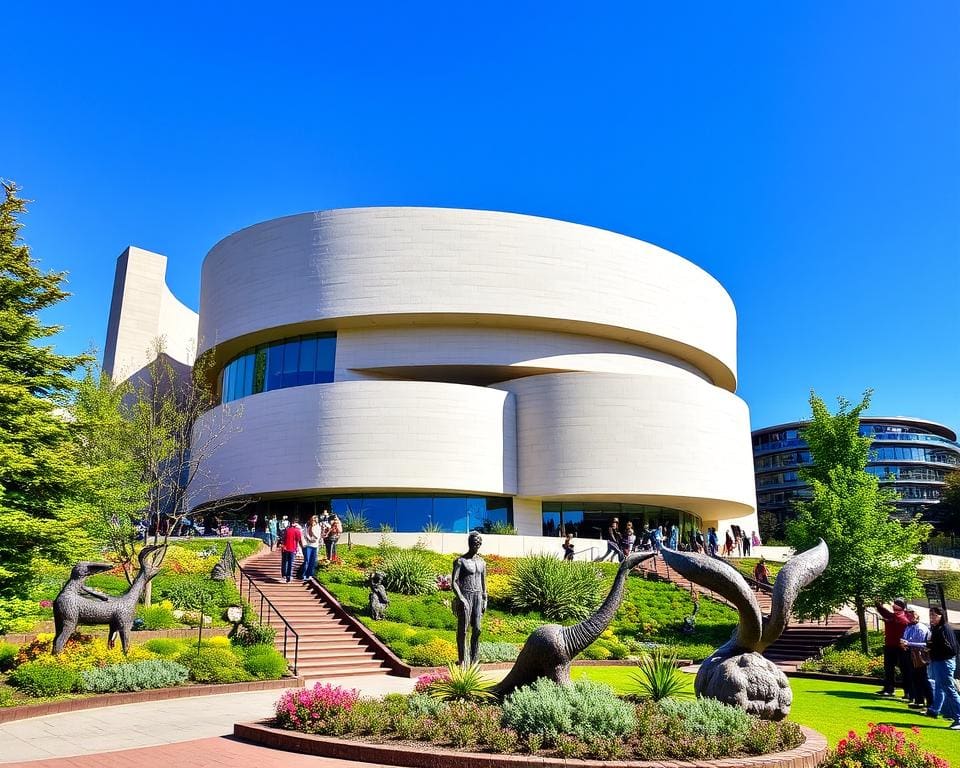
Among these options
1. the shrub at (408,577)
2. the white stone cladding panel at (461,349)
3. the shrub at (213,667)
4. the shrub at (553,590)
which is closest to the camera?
the shrub at (213,667)

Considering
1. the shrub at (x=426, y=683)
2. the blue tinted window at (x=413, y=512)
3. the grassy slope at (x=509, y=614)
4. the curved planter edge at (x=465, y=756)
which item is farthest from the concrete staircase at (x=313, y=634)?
the blue tinted window at (x=413, y=512)

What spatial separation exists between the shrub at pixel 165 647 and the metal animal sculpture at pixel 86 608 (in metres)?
0.75

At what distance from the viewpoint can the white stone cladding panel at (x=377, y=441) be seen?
109 feet

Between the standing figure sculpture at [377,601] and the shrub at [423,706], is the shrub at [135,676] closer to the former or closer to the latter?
the shrub at [423,706]

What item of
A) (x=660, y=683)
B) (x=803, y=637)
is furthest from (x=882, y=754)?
(x=803, y=637)

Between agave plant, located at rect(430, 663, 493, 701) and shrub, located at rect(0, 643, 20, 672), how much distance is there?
790 centimetres

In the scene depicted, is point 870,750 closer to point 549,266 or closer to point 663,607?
point 663,607

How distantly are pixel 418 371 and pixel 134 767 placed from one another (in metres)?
30.1

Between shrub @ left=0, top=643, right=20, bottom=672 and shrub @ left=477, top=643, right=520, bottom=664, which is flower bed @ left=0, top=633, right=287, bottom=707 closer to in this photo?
shrub @ left=0, top=643, right=20, bottom=672

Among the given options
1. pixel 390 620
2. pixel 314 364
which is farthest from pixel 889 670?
pixel 314 364

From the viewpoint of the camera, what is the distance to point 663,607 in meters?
24.3

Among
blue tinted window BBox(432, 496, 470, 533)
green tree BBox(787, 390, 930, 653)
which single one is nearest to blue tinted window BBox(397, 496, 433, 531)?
blue tinted window BBox(432, 496, 470, 533)

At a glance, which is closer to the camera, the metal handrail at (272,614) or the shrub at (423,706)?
the shrub at (423,706)

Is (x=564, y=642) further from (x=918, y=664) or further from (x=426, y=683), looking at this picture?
(x=918, y=664)
